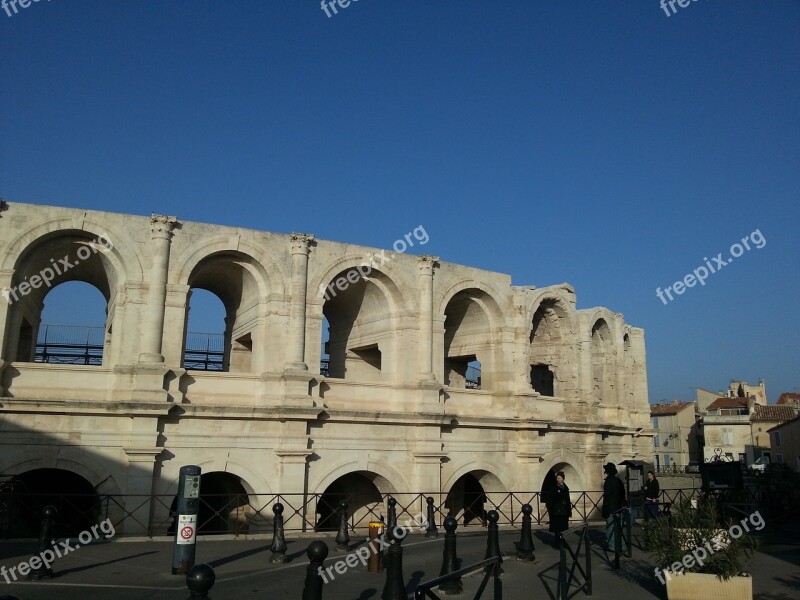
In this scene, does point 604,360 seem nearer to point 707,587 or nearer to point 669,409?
point 707,587

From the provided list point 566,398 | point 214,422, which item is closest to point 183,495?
point 214,422

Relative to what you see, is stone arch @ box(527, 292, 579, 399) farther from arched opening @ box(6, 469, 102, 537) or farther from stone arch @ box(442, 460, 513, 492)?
arched opening @ box(6, 469, 102, 537)

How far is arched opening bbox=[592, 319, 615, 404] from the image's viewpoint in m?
27.1

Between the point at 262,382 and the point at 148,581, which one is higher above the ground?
the point at 262,382

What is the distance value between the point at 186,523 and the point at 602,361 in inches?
804

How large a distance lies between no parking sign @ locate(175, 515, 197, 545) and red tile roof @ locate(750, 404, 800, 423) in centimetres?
5044

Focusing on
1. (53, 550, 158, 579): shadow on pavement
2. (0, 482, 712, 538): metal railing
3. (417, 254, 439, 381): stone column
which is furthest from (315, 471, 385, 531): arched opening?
(53, 550, 158, 579): shadow on pavement

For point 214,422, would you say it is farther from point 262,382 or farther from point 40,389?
point 40,389

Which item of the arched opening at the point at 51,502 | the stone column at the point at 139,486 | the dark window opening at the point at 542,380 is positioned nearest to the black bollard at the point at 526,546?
the stone column at the point at 139,486

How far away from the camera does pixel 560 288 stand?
24719 millimetres

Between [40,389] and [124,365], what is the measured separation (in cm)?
195

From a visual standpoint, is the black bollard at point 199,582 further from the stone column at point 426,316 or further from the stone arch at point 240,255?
the stone column at point 426,316

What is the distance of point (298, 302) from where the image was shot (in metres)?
18.5

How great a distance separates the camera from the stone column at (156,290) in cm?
1677
